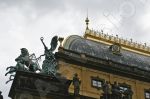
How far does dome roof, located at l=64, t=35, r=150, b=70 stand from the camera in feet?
164

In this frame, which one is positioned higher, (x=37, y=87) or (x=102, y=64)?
(x=102, y=64)

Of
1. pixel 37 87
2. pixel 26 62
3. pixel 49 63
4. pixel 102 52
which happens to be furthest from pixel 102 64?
pixel 37 87

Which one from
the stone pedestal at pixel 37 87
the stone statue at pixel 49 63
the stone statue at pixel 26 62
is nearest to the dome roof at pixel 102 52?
the stone statue at pixel 49 63

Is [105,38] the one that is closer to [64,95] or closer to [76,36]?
[76,36]

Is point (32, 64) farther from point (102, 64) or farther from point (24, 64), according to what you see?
point (102, 64)

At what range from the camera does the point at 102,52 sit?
2032 inches

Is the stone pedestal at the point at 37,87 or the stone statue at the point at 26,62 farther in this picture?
the stone statue at the point at 26,62

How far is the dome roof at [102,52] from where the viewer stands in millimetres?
50134

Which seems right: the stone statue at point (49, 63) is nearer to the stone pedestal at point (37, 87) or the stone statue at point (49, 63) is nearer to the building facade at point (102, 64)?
the stone pedestal at point (37, 87)

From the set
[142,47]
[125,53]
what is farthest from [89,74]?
[142,47]

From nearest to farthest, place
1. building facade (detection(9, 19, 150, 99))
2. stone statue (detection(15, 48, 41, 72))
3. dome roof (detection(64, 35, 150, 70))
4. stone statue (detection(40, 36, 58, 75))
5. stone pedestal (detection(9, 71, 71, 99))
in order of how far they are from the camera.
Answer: stone pedestal (detection(9, 71, 71, 99)) < stone statue (detection(15, 48, 41, 72)) < stone statue (detection(40, 36, 58, 75)) < building facade (detection(9, 19, 150, 99)) < dome roof (detection(64, 35, 150, 70))

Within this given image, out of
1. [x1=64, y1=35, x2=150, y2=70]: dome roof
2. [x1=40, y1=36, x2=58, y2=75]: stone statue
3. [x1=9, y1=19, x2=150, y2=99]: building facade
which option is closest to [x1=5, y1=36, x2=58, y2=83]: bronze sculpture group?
[x1=40, y1=36, x2=58, y2=75]: stone statue

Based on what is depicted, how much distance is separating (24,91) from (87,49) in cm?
1535

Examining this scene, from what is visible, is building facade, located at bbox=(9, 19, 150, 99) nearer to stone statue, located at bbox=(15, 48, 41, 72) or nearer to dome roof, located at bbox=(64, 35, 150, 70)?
dome roof, located at bbox=(64, 35, 150, 70)
